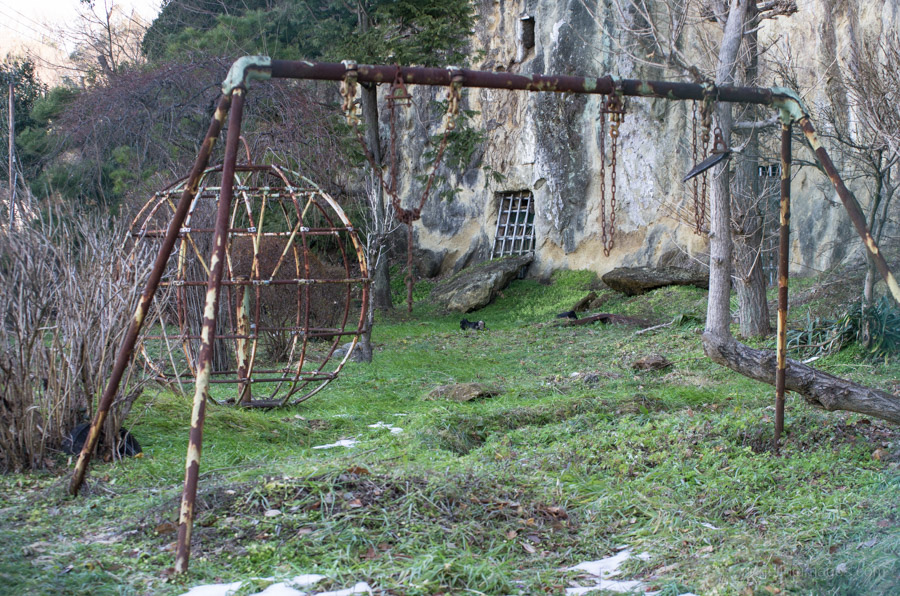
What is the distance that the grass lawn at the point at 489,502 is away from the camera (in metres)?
3.09

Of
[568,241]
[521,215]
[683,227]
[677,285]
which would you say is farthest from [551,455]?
[521,215]

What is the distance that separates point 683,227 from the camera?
15.4 m

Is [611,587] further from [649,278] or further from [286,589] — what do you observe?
[649,278]

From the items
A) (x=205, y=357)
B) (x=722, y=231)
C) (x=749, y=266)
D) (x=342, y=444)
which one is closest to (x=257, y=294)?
(x=342, y=444)

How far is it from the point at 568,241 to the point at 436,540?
46.1 ft

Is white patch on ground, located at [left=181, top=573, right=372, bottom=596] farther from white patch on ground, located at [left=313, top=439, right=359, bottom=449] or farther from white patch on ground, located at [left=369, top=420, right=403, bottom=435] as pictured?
white patch on ground, located at [left=369, top=420, right=403, bottom=435]

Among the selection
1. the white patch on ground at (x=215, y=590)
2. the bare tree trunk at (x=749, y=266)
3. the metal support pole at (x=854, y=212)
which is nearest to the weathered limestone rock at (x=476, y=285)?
the bare tree trunk at (x=749, y=266)

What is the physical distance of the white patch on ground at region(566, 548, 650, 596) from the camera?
304 centimetres

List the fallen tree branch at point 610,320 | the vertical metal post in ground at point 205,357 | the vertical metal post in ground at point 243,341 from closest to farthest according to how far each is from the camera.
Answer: the vertical metal post in ground at point 205,357, the vertical metal post in ground at point 243,341, the fallen tree branch at point 610,320

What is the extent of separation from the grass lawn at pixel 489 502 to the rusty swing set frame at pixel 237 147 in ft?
1.19

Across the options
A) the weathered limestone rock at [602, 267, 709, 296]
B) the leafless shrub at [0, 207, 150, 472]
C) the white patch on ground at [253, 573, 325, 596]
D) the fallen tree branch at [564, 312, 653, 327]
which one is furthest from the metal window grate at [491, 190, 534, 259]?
the white patch on ground at [253, 573, 325, 596]

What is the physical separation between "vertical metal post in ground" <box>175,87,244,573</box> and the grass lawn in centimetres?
17

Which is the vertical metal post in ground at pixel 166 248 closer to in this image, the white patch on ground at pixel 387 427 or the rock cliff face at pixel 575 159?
the white patch on ground at pixel 387 427

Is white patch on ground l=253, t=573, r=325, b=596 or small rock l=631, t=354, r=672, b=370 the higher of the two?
white patch on ground l=253, t=573, r=325, b=596
